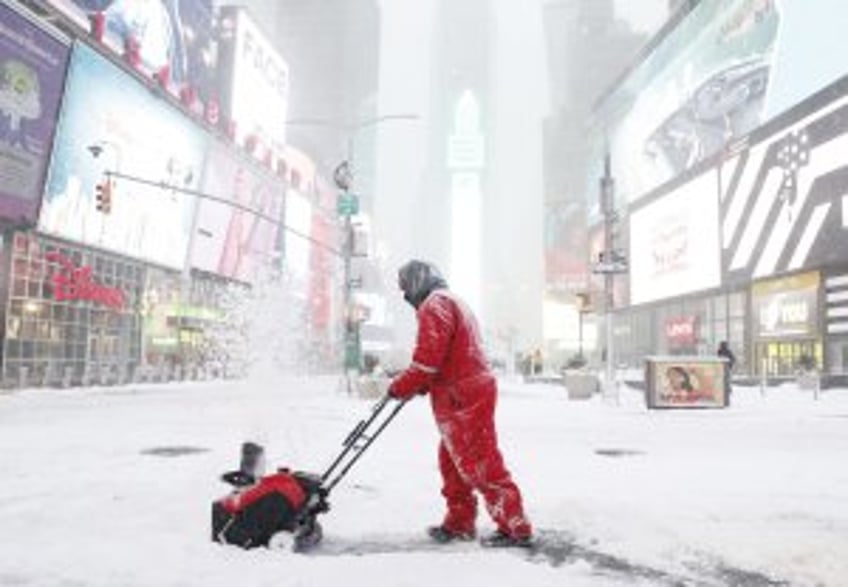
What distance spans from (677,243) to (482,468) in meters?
69.7

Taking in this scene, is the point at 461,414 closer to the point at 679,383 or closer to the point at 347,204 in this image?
the point at 679,383

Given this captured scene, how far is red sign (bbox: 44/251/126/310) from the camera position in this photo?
41.2 m

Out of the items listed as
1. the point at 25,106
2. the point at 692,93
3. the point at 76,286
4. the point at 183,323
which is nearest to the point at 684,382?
the point at 25,106

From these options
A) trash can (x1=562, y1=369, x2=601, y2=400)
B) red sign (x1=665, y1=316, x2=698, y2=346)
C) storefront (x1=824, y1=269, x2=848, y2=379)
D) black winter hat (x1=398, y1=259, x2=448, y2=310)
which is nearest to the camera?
black winter hat (x1=398, y1=259, x2=448, y2=310)

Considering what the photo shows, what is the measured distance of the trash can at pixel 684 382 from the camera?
67.7 ft

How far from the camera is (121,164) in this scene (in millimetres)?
45094

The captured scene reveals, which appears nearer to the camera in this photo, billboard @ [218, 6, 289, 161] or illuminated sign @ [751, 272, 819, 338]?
illuminated sign @ [751, 272, 819, 338]

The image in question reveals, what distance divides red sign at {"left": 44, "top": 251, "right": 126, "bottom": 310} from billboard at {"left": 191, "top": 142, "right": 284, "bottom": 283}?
1139 cm

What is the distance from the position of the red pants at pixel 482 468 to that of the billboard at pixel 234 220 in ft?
166

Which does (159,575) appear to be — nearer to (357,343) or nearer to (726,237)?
(357,343)

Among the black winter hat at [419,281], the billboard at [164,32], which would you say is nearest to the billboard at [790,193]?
the billboard at [164,32]

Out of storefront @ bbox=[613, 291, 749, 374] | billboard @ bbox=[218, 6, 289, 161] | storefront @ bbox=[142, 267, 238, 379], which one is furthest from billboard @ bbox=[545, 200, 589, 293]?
storefront @ bbox=[142, 267, 238, 379]

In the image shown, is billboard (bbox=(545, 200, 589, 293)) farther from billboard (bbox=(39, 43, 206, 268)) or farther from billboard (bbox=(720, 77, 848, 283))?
billboard (bbox=(39, 43, 206, 268))

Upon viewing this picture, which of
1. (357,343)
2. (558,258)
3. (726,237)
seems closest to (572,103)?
(558,258)
